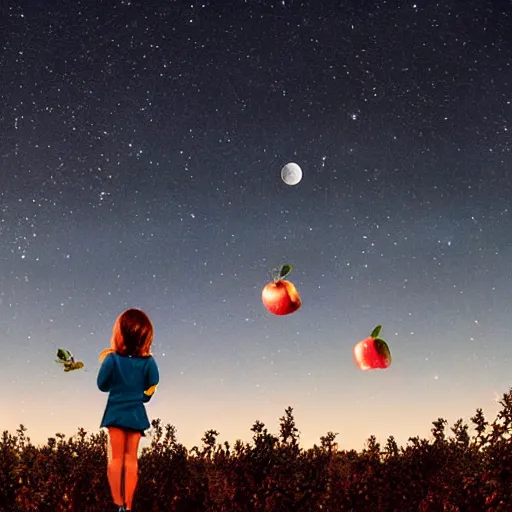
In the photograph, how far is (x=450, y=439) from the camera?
14.0 meters

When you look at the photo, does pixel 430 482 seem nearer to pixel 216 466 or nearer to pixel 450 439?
pixel 450 439

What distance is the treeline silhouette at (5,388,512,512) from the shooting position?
34.7 ft

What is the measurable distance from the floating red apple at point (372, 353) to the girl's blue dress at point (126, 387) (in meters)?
3.24

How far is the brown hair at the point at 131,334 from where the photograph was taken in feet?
25.4

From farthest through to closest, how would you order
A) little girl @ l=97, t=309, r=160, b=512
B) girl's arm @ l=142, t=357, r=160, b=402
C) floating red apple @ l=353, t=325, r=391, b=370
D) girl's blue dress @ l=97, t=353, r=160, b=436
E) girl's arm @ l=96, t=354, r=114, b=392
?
1. floating red apple @ l=353, t=325, r=391, b=370
2. girl's arm @ l=142, t=357, r=160, b=402
3. girl's arm @ l=96, t=354, r=114, b=392
4. girl's blue dress @ l=97, t=353, r=160, b=436
5. little girl @ l=97, t=309, r=160, b=512

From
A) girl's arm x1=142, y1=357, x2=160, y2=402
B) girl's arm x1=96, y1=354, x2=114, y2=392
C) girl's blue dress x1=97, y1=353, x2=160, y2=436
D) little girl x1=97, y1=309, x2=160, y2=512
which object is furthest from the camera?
girl's arm x1=142, y1=357, x2=160, y2=402

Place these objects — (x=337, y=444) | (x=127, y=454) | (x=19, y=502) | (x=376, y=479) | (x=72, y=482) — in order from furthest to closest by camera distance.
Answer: (x=337, y=444), (x=376, y=479), (x=72, y=482), (x=19, y=502), (x=127, y=454)

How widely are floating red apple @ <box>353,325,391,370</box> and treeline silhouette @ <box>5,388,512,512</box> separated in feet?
6.62

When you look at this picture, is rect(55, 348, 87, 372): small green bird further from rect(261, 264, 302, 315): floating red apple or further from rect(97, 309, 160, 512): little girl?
rect(261, 264, 302, 315): floating red apple

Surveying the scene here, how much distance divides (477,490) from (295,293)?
3.86 meters

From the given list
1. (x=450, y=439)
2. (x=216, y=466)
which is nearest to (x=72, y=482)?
(x=216, y=466)

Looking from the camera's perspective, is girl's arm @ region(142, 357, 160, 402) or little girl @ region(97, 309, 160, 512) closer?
little girl @ region(97, 309, 160, 512)

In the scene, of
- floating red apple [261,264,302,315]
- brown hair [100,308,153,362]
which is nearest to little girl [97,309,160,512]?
brown hair [100,308,153,362]

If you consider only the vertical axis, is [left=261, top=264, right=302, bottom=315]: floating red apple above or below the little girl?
above
